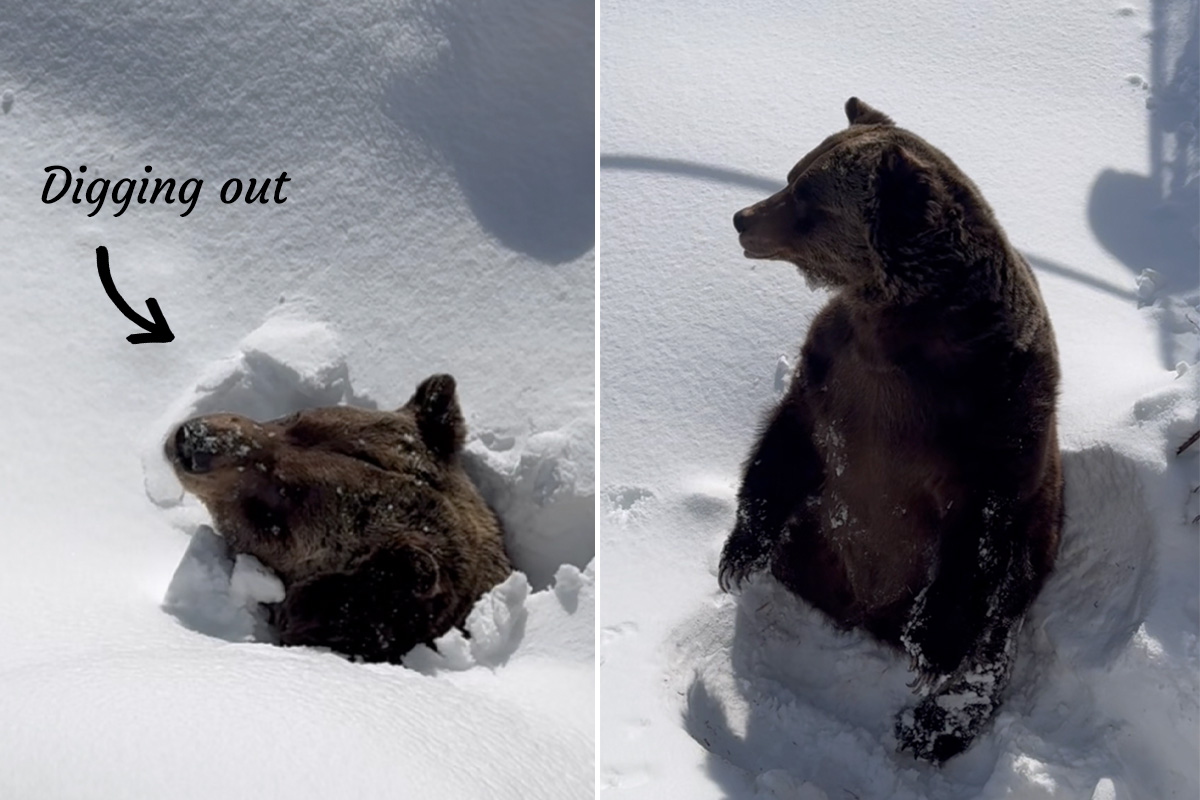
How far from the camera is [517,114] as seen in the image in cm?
577

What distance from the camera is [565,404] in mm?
4957

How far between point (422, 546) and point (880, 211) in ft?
6.40

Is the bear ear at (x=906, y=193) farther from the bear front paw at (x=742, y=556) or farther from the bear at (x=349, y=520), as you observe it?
the bear at (x=349, y=520)

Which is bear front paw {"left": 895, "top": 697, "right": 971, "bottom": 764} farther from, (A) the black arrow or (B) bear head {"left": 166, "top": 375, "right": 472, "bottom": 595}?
(A) the black arrow

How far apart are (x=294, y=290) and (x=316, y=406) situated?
0.52 metres

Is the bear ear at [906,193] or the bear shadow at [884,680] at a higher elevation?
the bear ear at [906,193]

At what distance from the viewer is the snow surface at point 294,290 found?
13.1 feet

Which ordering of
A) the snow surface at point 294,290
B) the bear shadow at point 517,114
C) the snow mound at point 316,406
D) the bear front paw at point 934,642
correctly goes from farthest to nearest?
the bear shadow at point 517,114
the snow mound at point 316,406
the snow surface at point 294,290
the bear front paw at point 934,642

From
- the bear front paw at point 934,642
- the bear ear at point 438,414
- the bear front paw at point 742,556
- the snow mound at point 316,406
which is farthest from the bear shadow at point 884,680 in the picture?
the bear ear at point 438,414

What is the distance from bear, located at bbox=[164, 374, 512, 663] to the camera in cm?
414

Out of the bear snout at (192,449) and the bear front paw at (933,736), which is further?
the bear snout at (192,449)

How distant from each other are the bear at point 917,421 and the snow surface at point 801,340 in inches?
9.8

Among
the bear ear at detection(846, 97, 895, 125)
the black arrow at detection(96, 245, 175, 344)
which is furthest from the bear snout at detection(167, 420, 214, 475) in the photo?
the bear ear at detection(846, 97, 895, 125)

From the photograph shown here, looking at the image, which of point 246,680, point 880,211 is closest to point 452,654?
point 246,680
